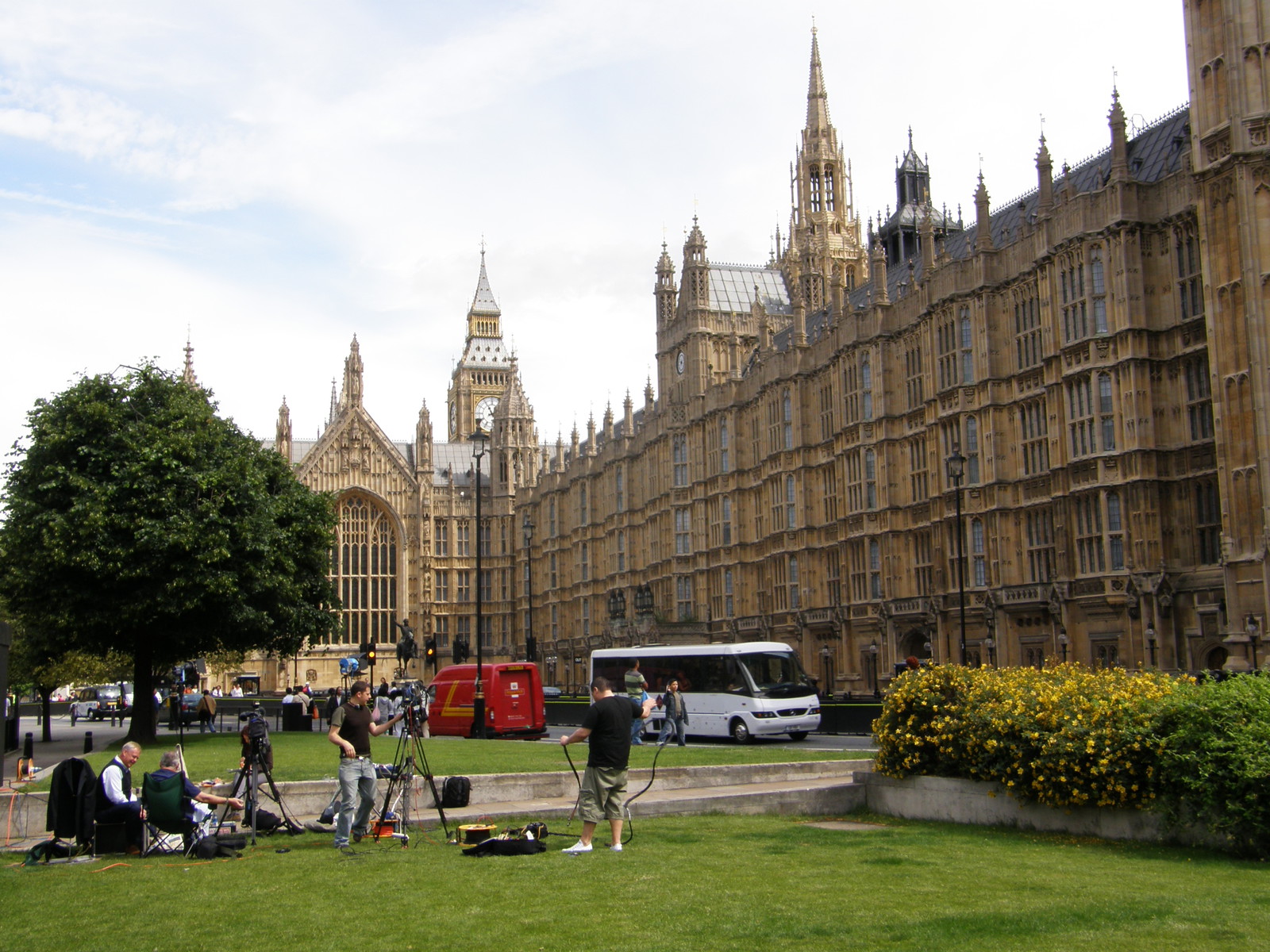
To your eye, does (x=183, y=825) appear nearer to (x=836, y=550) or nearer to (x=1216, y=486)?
(x=1216, y=486)

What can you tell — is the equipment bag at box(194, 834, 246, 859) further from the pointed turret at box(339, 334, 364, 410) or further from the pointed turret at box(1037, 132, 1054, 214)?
the pointed turret at box(339, 334, 364, 410)

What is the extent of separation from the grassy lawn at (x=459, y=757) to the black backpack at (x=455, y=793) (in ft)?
9.30

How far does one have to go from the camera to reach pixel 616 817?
46.1 ft

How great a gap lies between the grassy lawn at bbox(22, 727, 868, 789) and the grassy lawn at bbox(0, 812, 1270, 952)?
6.90 metres

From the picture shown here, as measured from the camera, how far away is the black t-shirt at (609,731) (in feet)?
46.1

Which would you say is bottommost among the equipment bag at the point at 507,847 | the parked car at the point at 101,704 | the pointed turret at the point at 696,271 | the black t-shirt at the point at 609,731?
the parked car at the point at 101,704

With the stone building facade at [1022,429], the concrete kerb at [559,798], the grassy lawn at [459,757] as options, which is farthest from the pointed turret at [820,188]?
the concrete kerb at [559,798]

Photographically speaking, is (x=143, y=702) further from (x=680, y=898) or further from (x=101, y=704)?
(x=101, y=704)

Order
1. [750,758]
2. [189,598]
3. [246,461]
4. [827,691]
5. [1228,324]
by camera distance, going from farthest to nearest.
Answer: [827,691], [246,461], [189,598], [1228,324], [750,758]

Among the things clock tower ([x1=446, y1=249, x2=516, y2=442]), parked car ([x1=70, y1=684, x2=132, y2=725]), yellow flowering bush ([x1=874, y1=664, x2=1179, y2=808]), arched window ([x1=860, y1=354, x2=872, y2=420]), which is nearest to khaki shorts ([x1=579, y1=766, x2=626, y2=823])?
yellow flowering bush ([x1=874, y1=664, x2=1179, y2=808])

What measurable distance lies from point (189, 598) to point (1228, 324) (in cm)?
2820

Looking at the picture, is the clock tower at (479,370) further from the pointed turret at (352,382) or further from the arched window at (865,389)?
the arched window at (865,389)

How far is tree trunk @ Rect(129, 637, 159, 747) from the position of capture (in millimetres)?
34125

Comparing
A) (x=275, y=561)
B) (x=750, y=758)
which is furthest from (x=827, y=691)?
(x=750, y=758)
